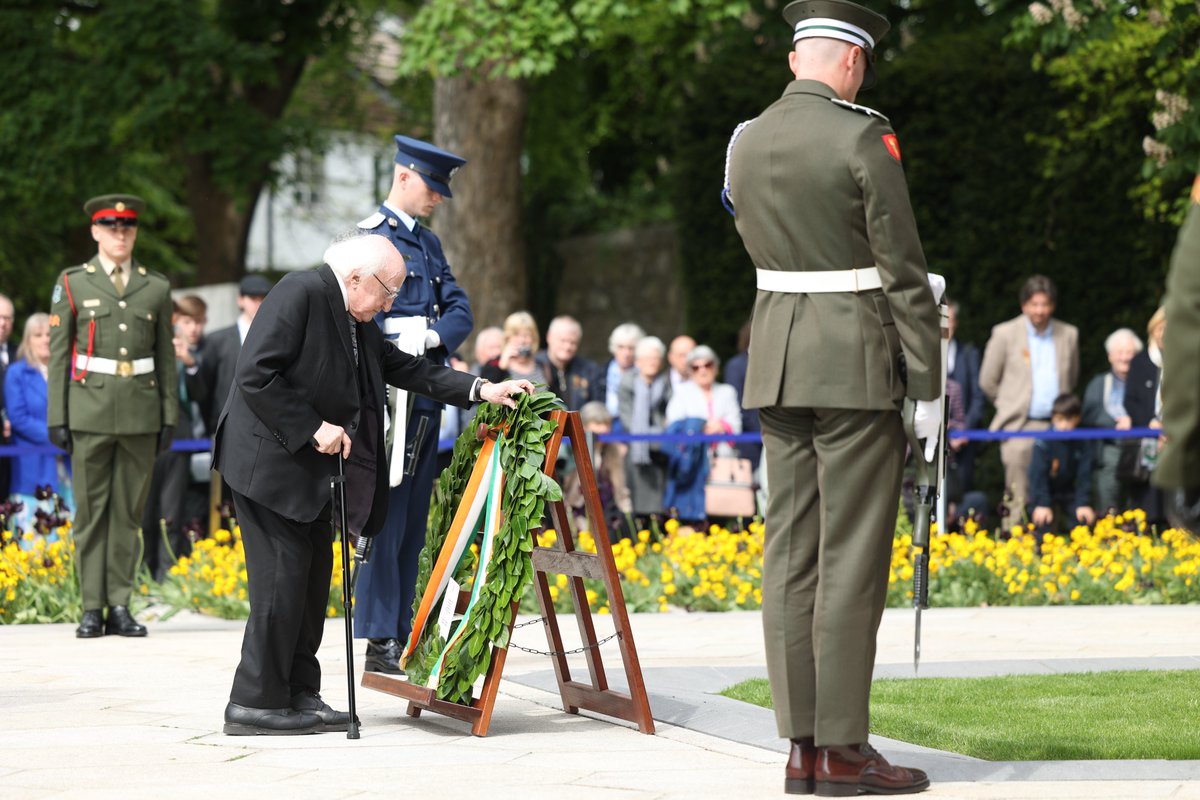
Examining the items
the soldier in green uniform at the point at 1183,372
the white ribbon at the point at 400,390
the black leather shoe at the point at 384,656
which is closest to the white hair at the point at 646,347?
the white ribbon at the point at 400,390

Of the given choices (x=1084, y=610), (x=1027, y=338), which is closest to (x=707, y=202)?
(x=1027, y=338)

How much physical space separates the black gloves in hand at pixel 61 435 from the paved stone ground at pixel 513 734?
38.6 inches

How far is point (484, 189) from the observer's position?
17.8 meters

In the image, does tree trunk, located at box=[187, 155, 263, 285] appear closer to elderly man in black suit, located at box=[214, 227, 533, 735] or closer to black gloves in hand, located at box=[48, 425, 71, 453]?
black gloves in hand, located at box=[48, 425, 71, 453]

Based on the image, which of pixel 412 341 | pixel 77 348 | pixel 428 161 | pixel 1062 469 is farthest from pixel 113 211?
pixel 1062 469

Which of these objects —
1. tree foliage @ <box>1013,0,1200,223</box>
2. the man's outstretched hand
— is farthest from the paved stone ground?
tree foliage @ <box>1013,0,1200,223</box>

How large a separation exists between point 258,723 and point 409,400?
1.80 m

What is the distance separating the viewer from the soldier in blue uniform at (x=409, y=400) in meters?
7.84

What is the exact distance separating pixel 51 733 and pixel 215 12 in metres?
16.7

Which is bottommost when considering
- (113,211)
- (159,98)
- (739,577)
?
(739,577)

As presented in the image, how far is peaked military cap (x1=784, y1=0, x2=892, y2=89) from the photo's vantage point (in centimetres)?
→ 549

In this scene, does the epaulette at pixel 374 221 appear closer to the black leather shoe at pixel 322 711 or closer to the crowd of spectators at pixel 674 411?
the black leather shoe at pixel 322 711

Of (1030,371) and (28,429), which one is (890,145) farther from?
(28,429)

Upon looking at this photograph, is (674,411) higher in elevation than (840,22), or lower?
lower
